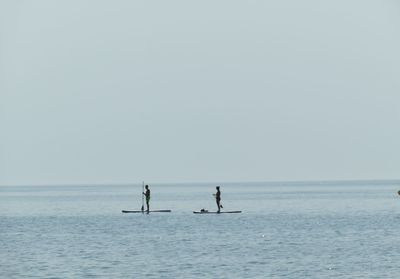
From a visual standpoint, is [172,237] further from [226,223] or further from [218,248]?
[226,223]

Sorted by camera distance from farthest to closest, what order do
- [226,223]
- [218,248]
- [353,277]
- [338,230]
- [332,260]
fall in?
1. [226,223]
2. [338,230]
3. [218,248]
4. [332,260]
5. [353,277]

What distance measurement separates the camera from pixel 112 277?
42625mm

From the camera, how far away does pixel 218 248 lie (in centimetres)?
5538

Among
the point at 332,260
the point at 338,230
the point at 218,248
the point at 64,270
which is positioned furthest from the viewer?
the point at 338,230

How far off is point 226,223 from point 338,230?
11370 mm

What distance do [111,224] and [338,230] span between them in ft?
67.1

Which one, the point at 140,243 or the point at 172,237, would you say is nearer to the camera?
the point at 140,243

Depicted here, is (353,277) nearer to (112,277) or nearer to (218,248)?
(112,277)

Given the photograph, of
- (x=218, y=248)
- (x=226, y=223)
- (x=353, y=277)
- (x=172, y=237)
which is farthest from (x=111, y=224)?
(x=353, y=277)

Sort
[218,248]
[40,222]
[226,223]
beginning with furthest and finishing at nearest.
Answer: [40,222], [226,223], [218,248]

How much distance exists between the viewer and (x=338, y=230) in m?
70.1

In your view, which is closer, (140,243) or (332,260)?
(332,260)

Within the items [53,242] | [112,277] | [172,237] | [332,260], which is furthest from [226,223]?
[112,277]

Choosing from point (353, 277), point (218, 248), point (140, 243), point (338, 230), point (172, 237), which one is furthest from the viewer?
point (338, 230)
